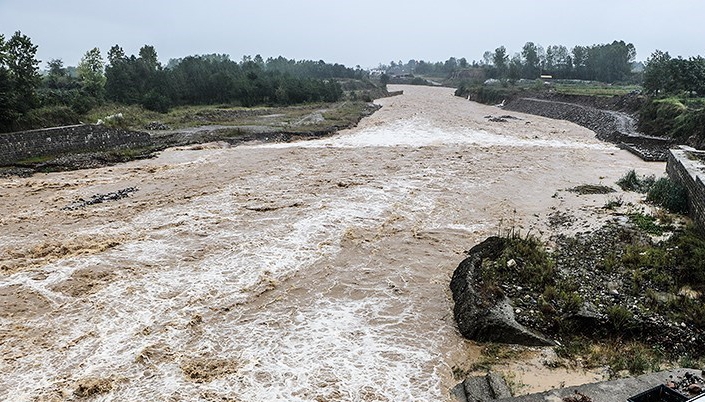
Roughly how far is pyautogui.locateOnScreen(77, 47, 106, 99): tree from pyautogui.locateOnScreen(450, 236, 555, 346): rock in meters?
40.4

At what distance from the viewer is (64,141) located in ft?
84.6

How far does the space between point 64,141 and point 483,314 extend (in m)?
25.3

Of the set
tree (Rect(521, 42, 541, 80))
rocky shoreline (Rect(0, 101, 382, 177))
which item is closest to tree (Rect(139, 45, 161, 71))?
rocky shoreline (Rect(0, 101, 382, 177))

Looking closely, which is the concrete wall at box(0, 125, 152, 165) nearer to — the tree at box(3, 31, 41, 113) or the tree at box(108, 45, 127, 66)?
the tree at box(3, 31, 41, 113)

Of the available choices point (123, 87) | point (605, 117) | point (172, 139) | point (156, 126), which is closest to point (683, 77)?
point (605, 117)

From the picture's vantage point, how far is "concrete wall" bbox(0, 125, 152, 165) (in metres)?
23.4

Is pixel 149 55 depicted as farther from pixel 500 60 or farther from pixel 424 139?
pixel 500 60

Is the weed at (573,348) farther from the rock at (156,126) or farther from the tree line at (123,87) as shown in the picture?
the rock at (156,126)

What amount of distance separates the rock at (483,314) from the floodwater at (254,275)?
0.29 m

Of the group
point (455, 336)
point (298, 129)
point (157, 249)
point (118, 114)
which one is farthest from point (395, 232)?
point (118, 114)

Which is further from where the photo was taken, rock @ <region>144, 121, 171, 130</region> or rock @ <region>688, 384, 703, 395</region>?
rock @ <region>144, 121, 171, 130</region>

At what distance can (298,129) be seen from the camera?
124 feet

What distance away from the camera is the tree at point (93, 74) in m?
43.2

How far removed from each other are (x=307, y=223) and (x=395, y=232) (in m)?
2.88
